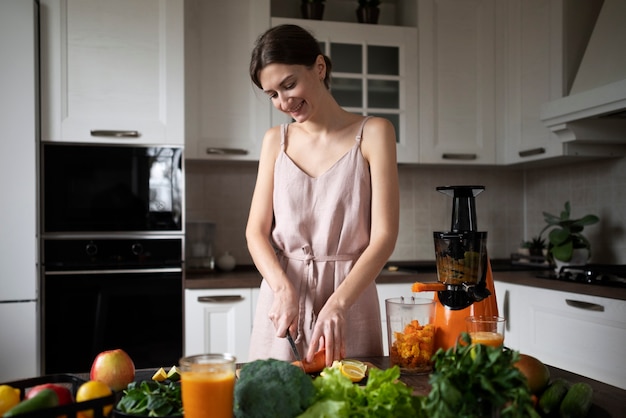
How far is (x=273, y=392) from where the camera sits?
77cm

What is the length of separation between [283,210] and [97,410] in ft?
2.80

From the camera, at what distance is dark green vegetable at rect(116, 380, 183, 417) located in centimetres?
77

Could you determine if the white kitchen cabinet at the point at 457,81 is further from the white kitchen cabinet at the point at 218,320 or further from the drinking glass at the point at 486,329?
the drinking glass at the point at 486,329

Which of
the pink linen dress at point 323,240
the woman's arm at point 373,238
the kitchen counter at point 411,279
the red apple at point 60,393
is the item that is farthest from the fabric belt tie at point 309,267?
the kitchen counter at point 411,279

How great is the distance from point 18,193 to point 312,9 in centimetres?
164

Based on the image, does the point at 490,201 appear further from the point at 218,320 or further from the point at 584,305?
the point at 218,320

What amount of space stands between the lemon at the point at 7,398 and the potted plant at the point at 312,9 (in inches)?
101

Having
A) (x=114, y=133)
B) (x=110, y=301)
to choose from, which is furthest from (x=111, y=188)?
(x=110, y=301)

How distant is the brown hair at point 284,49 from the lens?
137cm

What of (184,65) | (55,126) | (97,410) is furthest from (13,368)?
(97,410)

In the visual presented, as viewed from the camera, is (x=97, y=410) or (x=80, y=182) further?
(x=80, y=182)

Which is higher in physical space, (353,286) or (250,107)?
(250,107)

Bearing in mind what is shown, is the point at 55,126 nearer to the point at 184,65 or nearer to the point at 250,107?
the point at 184,65

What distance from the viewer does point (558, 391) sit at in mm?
872
